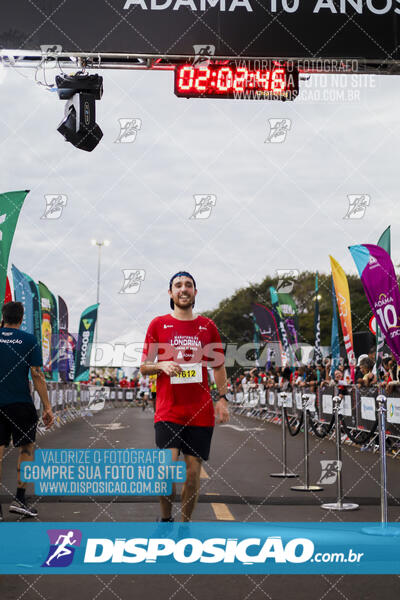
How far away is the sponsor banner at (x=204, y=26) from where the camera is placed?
340 inches

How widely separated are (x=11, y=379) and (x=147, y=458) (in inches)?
186

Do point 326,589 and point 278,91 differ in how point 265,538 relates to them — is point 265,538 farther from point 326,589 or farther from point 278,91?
point 278,91

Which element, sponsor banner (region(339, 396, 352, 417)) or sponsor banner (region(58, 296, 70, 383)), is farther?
sponsor banner (region(58, 296, 70, 383))

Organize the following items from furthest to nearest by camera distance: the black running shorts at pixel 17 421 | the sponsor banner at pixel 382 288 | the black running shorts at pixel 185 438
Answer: the sponsor banner at pixel 382 288 → the black running shorts at pixel 17 421 → the black running shorts at pixel 185 438

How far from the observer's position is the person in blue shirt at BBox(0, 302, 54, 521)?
6785 millimetres

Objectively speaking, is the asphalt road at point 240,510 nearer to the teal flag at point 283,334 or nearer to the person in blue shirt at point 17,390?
the person in blue shirt at point 17,390

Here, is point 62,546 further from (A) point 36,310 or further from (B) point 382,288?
(A) point 36,310

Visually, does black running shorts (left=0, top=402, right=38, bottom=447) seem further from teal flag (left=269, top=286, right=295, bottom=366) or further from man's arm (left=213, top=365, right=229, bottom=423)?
teal flag (left=269, top=286, right=295, bottom=366)

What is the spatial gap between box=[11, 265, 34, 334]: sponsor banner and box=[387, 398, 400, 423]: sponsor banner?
8.83 metres

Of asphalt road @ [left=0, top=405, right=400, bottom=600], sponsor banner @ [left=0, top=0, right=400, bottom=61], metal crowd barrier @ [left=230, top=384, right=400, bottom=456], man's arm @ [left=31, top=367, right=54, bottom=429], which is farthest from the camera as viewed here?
metal crowd barrier @ [left=230, top=384, right=400, bottom=456]

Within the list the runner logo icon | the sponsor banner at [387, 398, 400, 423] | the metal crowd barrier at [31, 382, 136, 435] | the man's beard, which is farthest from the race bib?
the metal crowd barrier at [31, 382, 136, 435]

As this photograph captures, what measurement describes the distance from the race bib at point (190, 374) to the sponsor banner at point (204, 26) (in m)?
4.56

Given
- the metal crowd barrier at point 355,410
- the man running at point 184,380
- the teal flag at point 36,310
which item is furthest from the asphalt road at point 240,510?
the teal flag at point 36,310

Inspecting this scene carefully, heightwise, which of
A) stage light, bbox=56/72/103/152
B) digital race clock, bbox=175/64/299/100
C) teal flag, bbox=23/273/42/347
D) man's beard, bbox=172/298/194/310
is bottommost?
man's beard, bbox=172/298/194/310
